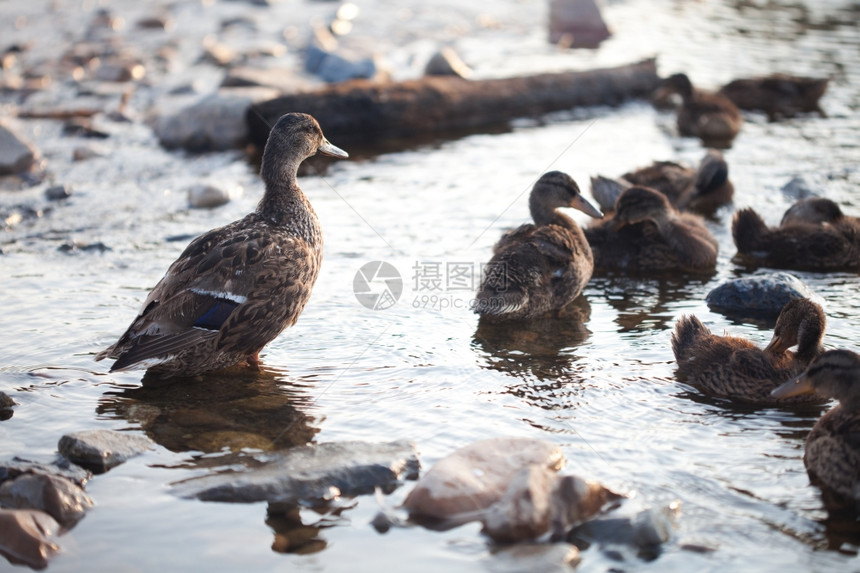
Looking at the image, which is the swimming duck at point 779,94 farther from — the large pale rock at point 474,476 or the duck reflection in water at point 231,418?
the large pale rock at point 474,476

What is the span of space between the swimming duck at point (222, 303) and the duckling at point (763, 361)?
2475 mm

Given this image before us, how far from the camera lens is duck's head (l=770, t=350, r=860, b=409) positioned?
4.65 m

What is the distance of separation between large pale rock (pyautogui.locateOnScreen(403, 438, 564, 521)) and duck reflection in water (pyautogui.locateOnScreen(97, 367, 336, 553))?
0.39m

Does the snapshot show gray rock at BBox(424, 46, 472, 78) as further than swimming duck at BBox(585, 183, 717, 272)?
Yes

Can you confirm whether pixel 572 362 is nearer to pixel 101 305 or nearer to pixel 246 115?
pixel 101 305

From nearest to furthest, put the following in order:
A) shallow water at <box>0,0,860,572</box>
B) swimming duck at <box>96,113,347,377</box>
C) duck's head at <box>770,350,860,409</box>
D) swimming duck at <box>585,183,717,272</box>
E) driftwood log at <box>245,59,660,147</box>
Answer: shallow water at <box>0,0,860,572</box>
duck's head at <box>770,350,860,409</box>
swimming duck at <box>96,113,347,377</box>
swimming duck at <box>585,183,717,272</box>
driftwood log at <box>245,59,660,147</box>

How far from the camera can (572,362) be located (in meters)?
6.03

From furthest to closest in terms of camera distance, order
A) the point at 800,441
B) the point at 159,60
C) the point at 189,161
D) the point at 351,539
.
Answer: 1. the point at 159,60
2. the point at 189,161
3. the point at 800,441
4. the point at 351,539

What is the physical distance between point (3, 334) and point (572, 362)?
3.77 metres

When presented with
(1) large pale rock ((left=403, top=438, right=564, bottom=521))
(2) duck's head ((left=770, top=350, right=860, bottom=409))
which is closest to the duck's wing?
(1) large pale rock ((left=403, top=438, right=564, bottom=521))

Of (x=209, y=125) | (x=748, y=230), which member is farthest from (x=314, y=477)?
(x=209, y=125)

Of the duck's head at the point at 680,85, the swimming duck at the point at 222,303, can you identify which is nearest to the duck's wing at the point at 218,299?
the swimming duck at the point at 222,303

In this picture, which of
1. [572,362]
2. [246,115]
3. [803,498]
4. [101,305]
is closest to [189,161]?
[246,115]

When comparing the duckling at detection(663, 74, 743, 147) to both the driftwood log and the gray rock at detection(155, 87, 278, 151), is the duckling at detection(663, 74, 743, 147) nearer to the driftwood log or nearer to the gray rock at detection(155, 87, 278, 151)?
the driftwood log
